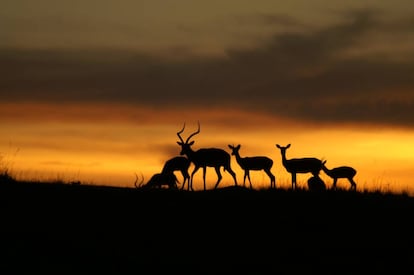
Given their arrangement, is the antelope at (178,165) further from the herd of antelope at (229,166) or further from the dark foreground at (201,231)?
the dark foreground at (201,231)

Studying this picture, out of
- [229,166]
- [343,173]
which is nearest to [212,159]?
[229,166]

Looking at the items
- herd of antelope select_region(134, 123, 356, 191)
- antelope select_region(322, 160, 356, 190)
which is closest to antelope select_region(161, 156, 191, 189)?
herd of antelope select_region(134, 123, 356, 191)

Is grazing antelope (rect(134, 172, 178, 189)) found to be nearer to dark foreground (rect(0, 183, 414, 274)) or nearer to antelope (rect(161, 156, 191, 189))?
antelope (rect(161, 156, 191, 189))

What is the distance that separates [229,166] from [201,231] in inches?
382

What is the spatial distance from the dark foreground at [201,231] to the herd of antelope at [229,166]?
4702 mm

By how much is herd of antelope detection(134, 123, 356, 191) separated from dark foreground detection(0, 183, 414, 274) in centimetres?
470

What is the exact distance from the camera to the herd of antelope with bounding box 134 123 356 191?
28656mm

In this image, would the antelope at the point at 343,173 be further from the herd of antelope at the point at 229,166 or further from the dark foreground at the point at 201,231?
the dark foreground at the point at 201,231

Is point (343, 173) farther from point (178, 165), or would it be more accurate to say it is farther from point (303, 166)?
point (178, 165)

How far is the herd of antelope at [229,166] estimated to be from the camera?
2866cm

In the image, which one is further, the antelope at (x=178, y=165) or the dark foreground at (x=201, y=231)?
the antelope at (x=178, y=165)

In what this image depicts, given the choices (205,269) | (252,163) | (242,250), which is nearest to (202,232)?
(242,250)

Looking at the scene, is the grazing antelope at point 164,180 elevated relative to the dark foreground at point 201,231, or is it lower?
elevated

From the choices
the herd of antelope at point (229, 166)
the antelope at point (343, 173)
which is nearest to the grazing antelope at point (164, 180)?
the herd of antelope at point (229, 166)
